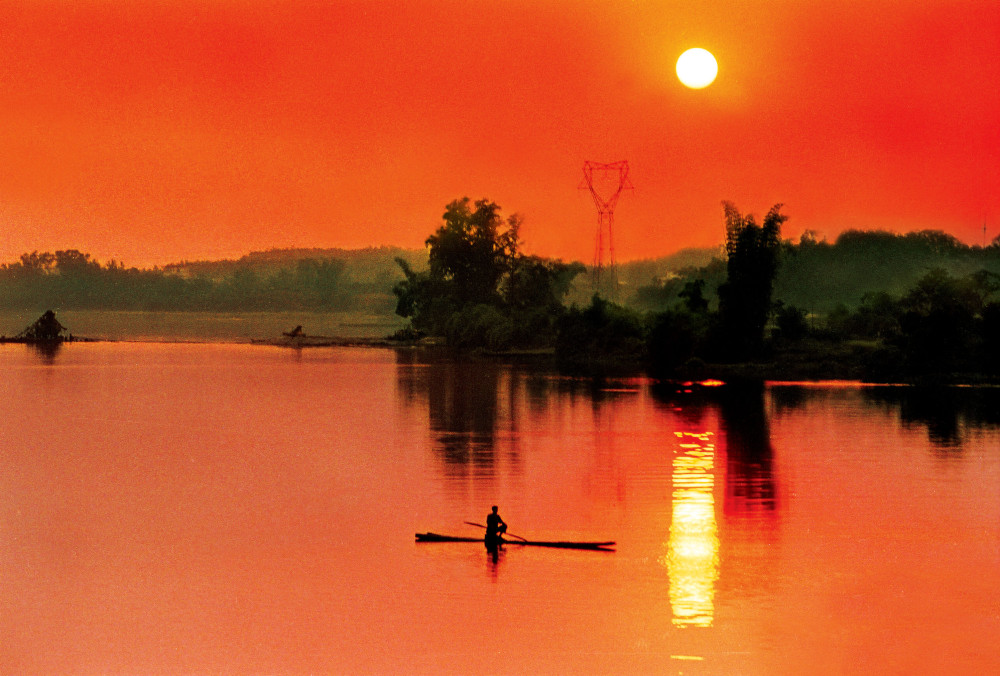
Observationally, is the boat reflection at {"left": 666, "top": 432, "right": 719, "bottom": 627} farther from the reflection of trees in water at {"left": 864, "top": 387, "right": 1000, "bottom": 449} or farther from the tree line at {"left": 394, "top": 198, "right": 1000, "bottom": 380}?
the tree line at {"left": 394, "top": 198, "right": 1000, "bottom": 380}

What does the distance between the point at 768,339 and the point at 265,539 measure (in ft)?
256

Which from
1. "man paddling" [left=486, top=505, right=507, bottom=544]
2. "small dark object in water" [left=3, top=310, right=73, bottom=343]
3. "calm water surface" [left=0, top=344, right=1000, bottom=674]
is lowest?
"calm water surface" [left=0, top=344, right=1000, bottom=674]

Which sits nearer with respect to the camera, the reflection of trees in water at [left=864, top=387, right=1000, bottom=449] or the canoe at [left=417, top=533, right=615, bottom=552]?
the canoe at [left=417, top=533, right=615, bottom=552]

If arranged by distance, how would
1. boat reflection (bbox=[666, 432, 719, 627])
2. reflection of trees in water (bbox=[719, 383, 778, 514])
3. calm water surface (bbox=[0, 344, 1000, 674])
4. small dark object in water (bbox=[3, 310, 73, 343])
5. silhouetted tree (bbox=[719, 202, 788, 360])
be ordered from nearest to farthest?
calm water surface (bbox=[0, 344, 1000, 674])
boat reflection (bbox=[666, 432, 719, 627])
reflection of trees in water (bbox=[719, 383, 778, 514])
silhouetted tree (bbox=[719, 202, 788, 360])
small dark object in water (bbox=[3, 310, 73, 343])

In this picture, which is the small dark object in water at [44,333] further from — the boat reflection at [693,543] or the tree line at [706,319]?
the boat reflection at [693,543]

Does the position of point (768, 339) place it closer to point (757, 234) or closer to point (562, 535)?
point (757, 234)

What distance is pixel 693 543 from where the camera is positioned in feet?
97.8

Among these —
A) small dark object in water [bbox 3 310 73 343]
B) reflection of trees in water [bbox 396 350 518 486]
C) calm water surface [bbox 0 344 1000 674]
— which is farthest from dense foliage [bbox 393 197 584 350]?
calm water surface [bbox 0 344 1000 674]

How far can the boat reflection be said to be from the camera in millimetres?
23734

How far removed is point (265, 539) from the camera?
3081cm

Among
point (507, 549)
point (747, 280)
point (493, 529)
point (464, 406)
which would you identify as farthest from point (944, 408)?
point (493, 529)

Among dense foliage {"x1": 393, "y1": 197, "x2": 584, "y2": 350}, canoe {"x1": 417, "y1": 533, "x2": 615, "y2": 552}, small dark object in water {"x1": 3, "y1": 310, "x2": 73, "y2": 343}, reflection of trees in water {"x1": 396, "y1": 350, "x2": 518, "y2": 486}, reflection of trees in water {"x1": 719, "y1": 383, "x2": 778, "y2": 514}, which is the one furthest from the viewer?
small dark object in water {"x1": 3, "y1": 310, "x2": 73, "y2": 343}

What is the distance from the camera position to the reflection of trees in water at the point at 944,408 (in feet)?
182

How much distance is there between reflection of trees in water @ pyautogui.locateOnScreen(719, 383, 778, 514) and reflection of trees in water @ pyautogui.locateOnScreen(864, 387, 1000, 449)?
22.1ft
